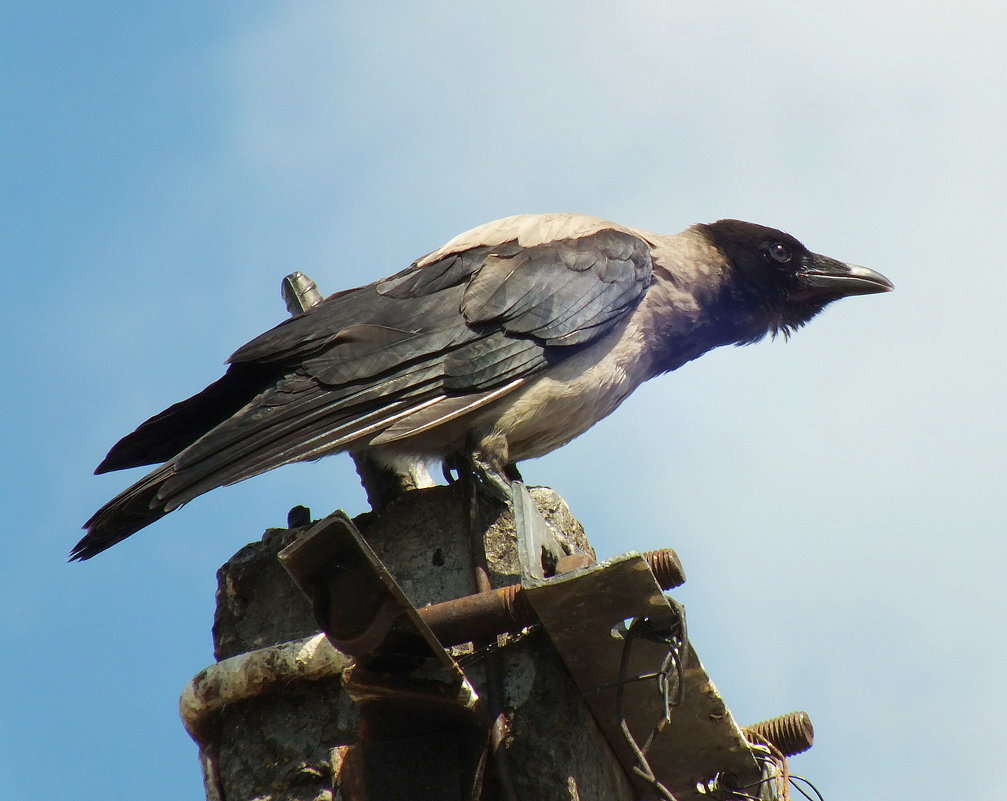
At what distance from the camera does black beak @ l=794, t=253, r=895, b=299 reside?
7.16 m

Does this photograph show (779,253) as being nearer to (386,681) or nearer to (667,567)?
(667,567)

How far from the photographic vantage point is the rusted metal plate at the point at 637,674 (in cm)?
317

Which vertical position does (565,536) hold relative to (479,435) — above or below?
below

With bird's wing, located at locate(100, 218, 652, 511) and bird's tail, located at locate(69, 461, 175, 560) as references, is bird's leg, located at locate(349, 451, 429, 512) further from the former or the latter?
bird's tail, located at locate(69, 461, 175, 560)

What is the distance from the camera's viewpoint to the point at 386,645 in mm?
2998

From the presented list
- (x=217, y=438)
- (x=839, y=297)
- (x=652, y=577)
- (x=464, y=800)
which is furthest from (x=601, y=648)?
(x=839, y=297)

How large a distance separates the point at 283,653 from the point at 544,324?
2277 mm

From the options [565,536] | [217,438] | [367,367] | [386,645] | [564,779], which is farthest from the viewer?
[367,367]

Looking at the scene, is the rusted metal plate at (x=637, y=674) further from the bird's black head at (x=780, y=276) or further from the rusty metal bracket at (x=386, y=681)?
the bird's black head at (x=780, y=276)

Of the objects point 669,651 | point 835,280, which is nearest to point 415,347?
point 669,651

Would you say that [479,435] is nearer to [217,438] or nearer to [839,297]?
[217,438]

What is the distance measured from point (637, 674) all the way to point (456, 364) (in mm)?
1961

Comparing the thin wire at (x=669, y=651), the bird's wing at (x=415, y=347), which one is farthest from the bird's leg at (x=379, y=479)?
the thin wire at (x=669, y=651)

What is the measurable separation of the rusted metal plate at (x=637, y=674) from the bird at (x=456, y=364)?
99 centimetres
